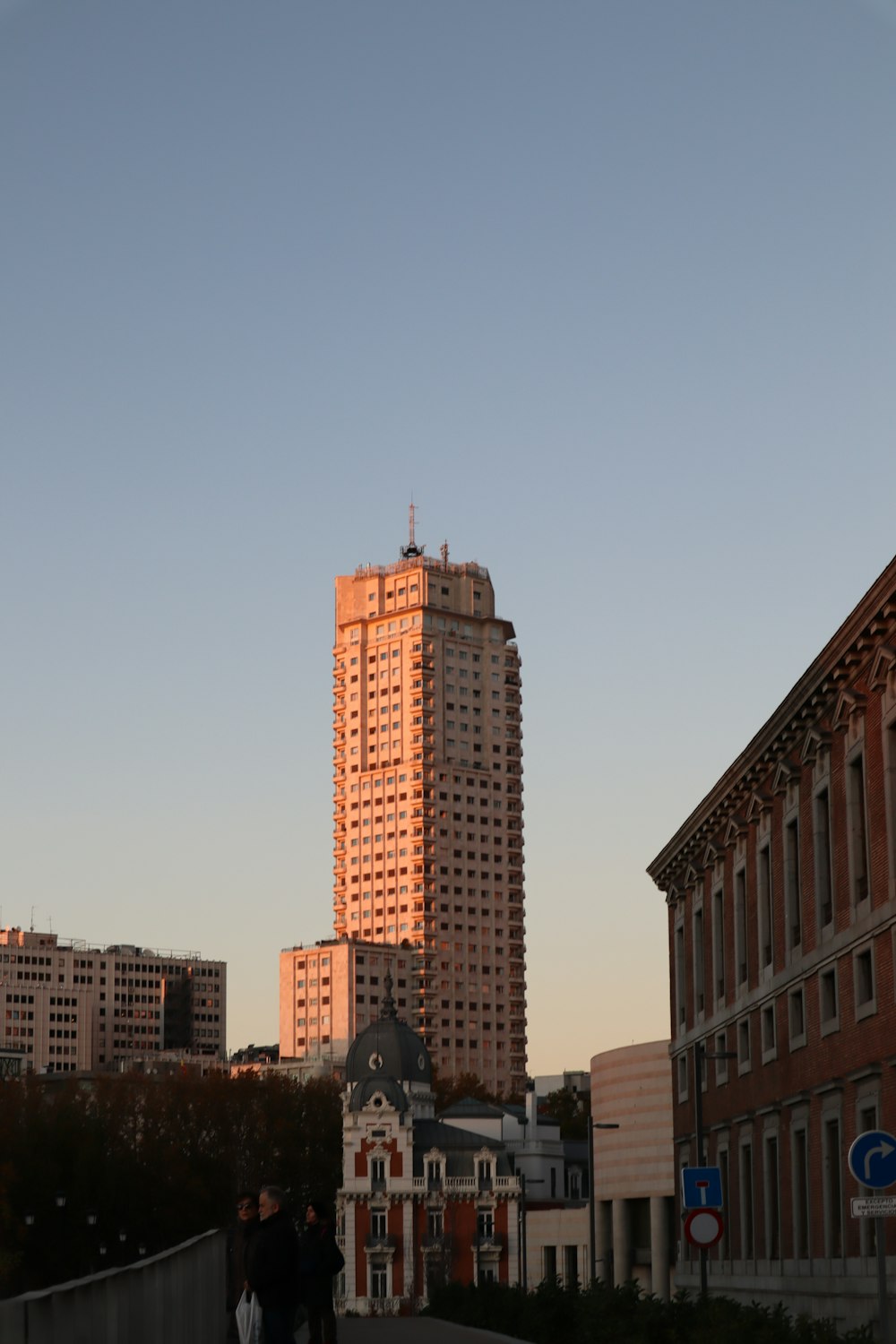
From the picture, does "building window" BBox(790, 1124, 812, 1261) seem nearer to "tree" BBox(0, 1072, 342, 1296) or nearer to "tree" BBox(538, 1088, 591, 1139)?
"tree" BBox(0, 1072, 342, 1296)

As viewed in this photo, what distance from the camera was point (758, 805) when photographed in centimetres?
4825

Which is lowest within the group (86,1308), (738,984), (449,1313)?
(449,1313)

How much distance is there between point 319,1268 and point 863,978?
17.2m

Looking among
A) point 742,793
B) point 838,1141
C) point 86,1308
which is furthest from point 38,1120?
point 86,1308

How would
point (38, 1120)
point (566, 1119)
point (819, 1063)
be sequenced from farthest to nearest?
1. point (566, 1119)
2. point (38, 1120)
3. point (819, 1063)

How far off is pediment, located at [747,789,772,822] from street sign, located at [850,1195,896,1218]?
26540 millimetres

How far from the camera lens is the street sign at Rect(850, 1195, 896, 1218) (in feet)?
65.8

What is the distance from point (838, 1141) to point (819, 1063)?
1780 millimetres

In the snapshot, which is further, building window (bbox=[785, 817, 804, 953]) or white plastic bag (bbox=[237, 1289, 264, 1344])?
building window (bbox=[785, 817, 804, 953])

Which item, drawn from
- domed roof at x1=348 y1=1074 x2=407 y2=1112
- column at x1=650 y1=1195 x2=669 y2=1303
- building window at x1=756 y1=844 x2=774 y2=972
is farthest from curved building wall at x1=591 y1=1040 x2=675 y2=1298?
domed roof at x1=348 y1=1074 x2=407 y2=1112

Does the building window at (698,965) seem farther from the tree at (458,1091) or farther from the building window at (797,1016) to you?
the tree at (458,1091)

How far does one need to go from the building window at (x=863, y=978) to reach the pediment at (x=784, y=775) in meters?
6.25

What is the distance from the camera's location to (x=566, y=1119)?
179875 mm

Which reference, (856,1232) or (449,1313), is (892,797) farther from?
(449,1313)
